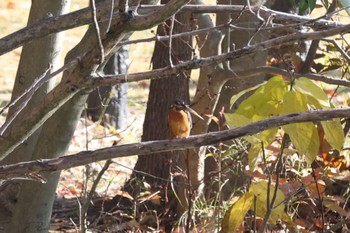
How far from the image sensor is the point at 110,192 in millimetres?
6582

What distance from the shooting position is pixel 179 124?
407 centimetres

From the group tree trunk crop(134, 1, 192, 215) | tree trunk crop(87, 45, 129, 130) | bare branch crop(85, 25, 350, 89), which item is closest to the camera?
bare branch crop(85, 25, 350, 89)

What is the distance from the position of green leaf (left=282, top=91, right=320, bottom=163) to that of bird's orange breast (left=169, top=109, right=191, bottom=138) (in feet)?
3.72

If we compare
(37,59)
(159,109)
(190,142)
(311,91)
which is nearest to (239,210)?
(311,91)

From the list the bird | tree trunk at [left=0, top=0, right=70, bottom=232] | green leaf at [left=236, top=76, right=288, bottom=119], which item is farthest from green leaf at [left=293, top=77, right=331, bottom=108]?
tree trunk at [left=0, top=0, right=70, bottom=232]

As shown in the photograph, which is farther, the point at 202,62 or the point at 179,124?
the point at 179,124

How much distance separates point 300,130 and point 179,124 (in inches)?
48.2

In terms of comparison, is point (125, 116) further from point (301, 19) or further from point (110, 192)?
point (301, 19)

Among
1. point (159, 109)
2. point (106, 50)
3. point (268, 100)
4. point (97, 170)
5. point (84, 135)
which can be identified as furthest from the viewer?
point (84, 135)

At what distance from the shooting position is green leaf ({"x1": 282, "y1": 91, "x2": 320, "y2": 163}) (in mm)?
2859

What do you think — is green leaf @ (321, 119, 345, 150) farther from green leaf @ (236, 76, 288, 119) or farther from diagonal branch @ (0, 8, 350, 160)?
diagonal branch @ (0, 8, 350, 160)

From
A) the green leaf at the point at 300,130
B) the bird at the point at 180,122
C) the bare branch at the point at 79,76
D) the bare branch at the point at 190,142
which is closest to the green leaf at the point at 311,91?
the green leaf at the point at 300,130

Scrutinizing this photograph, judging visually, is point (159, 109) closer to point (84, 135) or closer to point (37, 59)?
point (37, 59)

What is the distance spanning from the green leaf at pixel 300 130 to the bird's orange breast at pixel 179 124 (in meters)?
1.13
